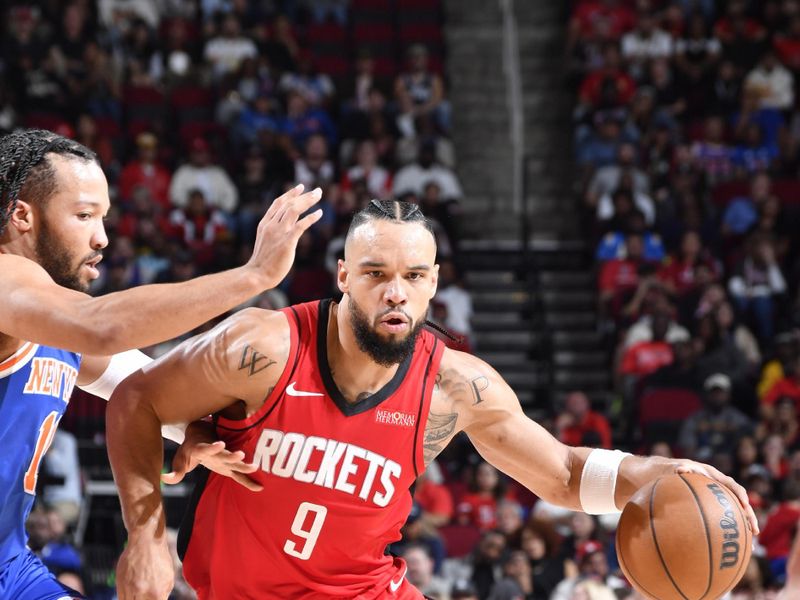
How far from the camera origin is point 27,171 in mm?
3445

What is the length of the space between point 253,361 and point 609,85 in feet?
35.3

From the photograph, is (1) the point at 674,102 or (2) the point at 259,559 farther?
(1) the point at 674,102

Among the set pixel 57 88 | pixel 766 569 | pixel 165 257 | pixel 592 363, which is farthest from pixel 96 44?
pixel 766 569

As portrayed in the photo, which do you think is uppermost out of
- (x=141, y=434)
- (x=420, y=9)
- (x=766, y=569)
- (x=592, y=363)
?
(x=420, y=9)

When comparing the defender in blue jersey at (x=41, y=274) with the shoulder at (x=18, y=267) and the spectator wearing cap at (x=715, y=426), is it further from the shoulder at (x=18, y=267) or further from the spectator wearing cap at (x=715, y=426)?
the spectator wearing cap at (x=715, y=426)

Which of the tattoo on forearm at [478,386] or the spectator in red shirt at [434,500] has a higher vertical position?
the tattoo on forearm at [478,386]

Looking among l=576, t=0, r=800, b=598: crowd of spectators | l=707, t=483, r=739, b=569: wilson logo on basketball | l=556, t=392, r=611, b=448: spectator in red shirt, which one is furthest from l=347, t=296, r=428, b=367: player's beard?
l=556, t=392, r=611, b=448: spectator in red shirt

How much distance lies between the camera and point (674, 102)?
45.8ft

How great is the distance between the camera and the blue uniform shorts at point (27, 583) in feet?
11.2

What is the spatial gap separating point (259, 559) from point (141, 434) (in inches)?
21.5

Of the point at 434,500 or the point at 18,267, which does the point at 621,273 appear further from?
the point at 18,267

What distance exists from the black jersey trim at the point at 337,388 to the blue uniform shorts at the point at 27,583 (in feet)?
3.21

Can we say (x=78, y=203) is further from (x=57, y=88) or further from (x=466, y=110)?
(x=466, y=110)

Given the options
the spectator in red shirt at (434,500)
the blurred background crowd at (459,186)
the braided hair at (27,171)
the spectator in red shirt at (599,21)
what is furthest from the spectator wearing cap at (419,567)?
the spectator in red shirt at (599,21)
